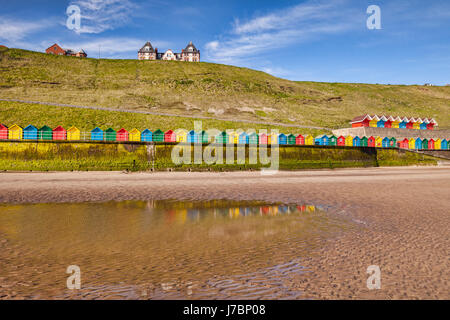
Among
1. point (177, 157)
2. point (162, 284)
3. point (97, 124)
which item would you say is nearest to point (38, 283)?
point (162, 284)

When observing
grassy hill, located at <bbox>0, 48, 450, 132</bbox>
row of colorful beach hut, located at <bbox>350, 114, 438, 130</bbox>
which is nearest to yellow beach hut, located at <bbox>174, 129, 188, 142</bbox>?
grassy hill, located at <bbox>0, 48, 450, 132</bbox>

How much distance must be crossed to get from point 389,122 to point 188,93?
47130mm

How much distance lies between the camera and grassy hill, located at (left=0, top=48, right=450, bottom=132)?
68875 millimetres

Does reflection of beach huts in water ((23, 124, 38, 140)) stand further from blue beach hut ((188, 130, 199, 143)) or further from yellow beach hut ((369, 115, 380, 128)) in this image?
yellow beach hut ((369, 115, 380, 128))

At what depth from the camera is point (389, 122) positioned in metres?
63.8

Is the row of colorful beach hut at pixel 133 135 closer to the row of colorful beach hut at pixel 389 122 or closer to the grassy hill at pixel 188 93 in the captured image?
the grassy hill at pixel 188 93

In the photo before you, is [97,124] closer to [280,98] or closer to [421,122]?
[280,98]

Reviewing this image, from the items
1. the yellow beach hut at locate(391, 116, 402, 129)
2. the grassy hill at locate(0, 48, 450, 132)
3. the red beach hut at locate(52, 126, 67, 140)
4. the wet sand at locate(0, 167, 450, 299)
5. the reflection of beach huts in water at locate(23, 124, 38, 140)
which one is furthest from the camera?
the grassy hill at locate(0, 48, 450, 132)

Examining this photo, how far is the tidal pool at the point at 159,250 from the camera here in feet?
15.2

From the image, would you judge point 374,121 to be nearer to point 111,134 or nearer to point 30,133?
point 111,134

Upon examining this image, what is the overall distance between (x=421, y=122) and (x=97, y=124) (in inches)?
2529

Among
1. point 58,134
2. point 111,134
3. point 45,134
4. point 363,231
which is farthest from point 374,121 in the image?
point 363,231

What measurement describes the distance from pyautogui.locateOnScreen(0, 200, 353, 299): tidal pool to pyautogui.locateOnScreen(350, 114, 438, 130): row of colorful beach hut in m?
56.7

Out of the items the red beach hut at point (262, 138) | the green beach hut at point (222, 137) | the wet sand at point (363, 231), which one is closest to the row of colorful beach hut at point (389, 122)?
the red beach hut at point (262, 138)
